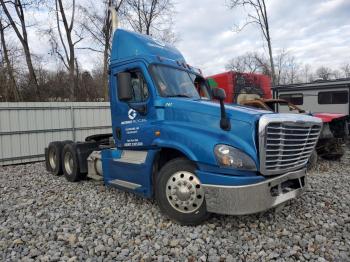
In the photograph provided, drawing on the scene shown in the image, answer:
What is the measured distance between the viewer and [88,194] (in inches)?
256

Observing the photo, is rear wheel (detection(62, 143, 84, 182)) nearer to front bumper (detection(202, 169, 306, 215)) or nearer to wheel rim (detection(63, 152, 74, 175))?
wheel rim (detection(63, 152, 74, 175))

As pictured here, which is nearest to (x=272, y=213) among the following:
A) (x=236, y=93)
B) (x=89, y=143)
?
(x=89, y=143)

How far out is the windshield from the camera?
199 inches

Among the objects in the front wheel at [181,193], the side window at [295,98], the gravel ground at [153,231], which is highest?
the side window at [295,98]

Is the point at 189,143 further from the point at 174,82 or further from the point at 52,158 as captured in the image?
the point at 52,158

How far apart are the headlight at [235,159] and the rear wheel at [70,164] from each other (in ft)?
15.1

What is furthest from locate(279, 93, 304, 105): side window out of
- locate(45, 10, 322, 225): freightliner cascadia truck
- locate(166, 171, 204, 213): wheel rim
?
locate(166, 171, 204, 213): wheel rim

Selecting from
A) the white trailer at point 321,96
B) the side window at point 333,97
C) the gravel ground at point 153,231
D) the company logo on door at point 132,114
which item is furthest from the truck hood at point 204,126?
the side window at point 333,97

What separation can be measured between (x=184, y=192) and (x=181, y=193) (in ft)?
0.17

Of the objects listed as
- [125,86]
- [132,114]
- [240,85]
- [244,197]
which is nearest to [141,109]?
[132,114]

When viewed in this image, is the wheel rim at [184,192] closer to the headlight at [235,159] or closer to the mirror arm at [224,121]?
the headlight at [235,159]

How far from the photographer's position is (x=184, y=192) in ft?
14.5

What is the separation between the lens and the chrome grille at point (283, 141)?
4.00 meters

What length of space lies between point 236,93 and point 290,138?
8.41 meters
